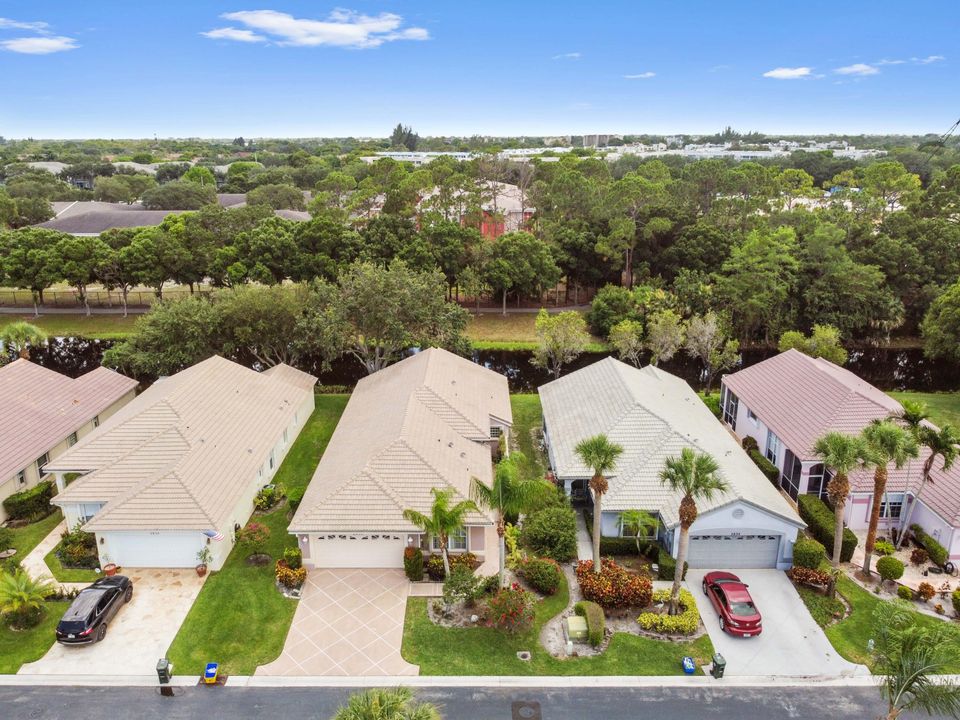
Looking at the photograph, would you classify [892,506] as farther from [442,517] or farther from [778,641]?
[442,517]

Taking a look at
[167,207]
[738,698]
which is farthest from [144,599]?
[167,207]

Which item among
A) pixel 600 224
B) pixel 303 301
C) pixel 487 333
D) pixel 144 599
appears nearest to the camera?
pixel 144 599

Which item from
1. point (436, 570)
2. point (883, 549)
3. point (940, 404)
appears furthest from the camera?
point (940, 404)

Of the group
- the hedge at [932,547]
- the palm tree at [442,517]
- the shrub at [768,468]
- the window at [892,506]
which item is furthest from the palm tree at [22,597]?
the hedge at [932,547]

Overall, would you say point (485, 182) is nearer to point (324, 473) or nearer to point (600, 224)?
point (600, 224)

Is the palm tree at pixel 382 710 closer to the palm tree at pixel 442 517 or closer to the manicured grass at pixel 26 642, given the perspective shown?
the palm tree at pixel 442 517

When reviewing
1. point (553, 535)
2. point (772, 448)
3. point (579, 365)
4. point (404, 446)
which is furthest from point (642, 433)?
point (579, 365)

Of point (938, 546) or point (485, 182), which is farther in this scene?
point (485, 182)
